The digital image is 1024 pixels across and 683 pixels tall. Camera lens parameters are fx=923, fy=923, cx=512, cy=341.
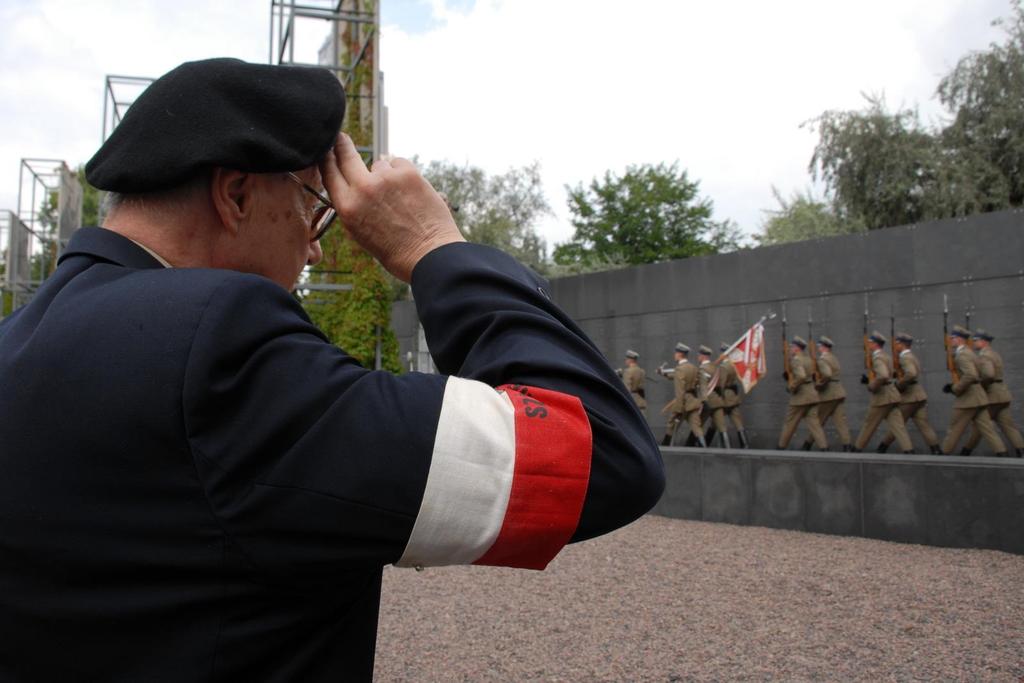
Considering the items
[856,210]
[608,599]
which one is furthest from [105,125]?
[856,210]

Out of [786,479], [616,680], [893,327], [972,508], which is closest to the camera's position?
[616,680]

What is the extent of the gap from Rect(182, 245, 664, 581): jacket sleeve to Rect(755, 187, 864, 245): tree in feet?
83.9

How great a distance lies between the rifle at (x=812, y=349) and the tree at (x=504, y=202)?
79.9ft

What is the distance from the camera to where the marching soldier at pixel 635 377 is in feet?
57.3

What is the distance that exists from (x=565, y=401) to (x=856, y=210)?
2633cm

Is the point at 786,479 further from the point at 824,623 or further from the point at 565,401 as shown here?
the point at 565,401

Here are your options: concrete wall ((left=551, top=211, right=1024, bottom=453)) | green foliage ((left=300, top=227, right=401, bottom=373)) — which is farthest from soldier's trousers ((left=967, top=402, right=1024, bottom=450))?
green foliage ((left=300, top=227, right=401, bottom=373))

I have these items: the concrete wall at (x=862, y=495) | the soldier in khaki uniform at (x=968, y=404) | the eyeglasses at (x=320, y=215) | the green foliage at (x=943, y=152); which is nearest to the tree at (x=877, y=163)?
the green foliage at (x=943, y=152)

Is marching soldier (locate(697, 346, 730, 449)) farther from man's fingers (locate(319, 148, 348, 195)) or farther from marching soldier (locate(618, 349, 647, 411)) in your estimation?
man's fingers (locate(319, 148, 348, 195))

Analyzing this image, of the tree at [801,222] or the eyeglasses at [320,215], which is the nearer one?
the eyeglasses at [320,215]

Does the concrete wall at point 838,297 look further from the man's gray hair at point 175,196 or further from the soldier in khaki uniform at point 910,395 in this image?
the man's gray hair at point 175,196

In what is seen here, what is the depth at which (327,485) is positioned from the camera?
3.04 ft

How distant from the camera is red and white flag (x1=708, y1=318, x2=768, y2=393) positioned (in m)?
15.1

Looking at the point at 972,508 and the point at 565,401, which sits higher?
the point at 565,401
